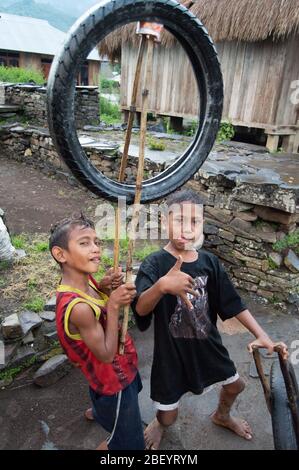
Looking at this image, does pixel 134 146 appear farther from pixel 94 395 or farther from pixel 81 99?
pixel 94 395

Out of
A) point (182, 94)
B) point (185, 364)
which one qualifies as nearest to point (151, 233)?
point (185, 364)

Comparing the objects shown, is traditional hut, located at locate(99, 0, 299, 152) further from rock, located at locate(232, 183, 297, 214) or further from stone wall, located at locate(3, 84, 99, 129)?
rock, located at locate(232, 183, 297, 214)

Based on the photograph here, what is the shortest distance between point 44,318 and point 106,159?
175 inches

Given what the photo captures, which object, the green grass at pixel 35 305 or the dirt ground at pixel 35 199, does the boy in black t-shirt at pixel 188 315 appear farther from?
the dirt ground at pixel 35 199

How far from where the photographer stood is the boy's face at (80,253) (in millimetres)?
1656

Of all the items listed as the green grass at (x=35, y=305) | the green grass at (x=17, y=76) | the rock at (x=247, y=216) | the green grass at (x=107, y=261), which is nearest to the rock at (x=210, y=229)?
the rock at (x=247, y=216)

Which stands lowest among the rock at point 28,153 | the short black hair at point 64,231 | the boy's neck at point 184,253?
the rock at point 28,153

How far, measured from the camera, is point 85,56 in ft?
4.18

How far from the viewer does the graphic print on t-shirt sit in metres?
1.93

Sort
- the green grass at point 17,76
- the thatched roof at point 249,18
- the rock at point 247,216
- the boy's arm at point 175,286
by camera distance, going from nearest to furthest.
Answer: the boy's arm at point 175,286, the rock at point 247,216, the thatched roof at point 249,18, the green grass at point 17,76

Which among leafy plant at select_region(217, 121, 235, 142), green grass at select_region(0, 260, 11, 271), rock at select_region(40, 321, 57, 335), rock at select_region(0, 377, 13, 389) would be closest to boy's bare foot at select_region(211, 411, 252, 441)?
rock at select_region(40, 321, 57, 335)

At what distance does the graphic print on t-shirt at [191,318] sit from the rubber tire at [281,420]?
1.42 feet

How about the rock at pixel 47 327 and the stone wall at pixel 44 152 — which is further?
the stone wall at pixel 44 152

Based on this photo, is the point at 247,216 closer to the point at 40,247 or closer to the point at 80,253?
the point at 40,247
